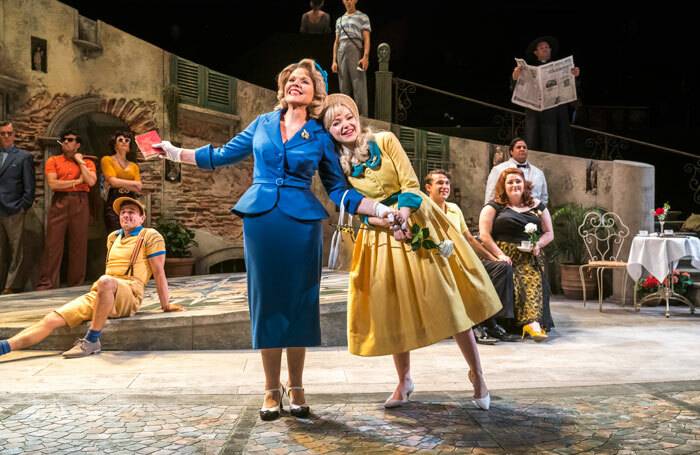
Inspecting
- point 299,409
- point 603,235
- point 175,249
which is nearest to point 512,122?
point 603,235

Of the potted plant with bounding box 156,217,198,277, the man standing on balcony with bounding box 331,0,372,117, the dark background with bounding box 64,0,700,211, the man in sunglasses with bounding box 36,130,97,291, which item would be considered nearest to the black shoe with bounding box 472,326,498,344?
the potted plant with bounding box 156,217,198,277

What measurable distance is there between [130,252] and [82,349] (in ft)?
2.56

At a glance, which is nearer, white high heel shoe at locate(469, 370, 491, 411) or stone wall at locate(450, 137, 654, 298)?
white high heel shoe at locate(469, 370, 491, 411)

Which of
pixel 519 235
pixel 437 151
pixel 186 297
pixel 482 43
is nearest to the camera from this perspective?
pixel 519 235

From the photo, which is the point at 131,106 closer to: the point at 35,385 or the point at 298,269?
the point at 35,385

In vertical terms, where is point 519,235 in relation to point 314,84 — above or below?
below

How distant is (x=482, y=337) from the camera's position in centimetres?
568

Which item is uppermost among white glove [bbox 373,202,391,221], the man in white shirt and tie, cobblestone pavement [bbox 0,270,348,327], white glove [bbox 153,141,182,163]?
the man in white shirt and tie

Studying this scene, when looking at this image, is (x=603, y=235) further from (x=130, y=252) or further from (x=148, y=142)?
(x=148, y=142)

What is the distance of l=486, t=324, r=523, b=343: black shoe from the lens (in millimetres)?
5746

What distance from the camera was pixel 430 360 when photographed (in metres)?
4.90

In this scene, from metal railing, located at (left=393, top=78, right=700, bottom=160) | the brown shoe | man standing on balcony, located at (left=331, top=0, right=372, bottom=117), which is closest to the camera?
the brown shoe

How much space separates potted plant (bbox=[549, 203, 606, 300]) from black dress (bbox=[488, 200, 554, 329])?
2.61 metres

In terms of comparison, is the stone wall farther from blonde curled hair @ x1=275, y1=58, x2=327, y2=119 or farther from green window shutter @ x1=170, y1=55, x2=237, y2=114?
blonde curled hair @ x1=275, y1=58, x2=327, y2=119
